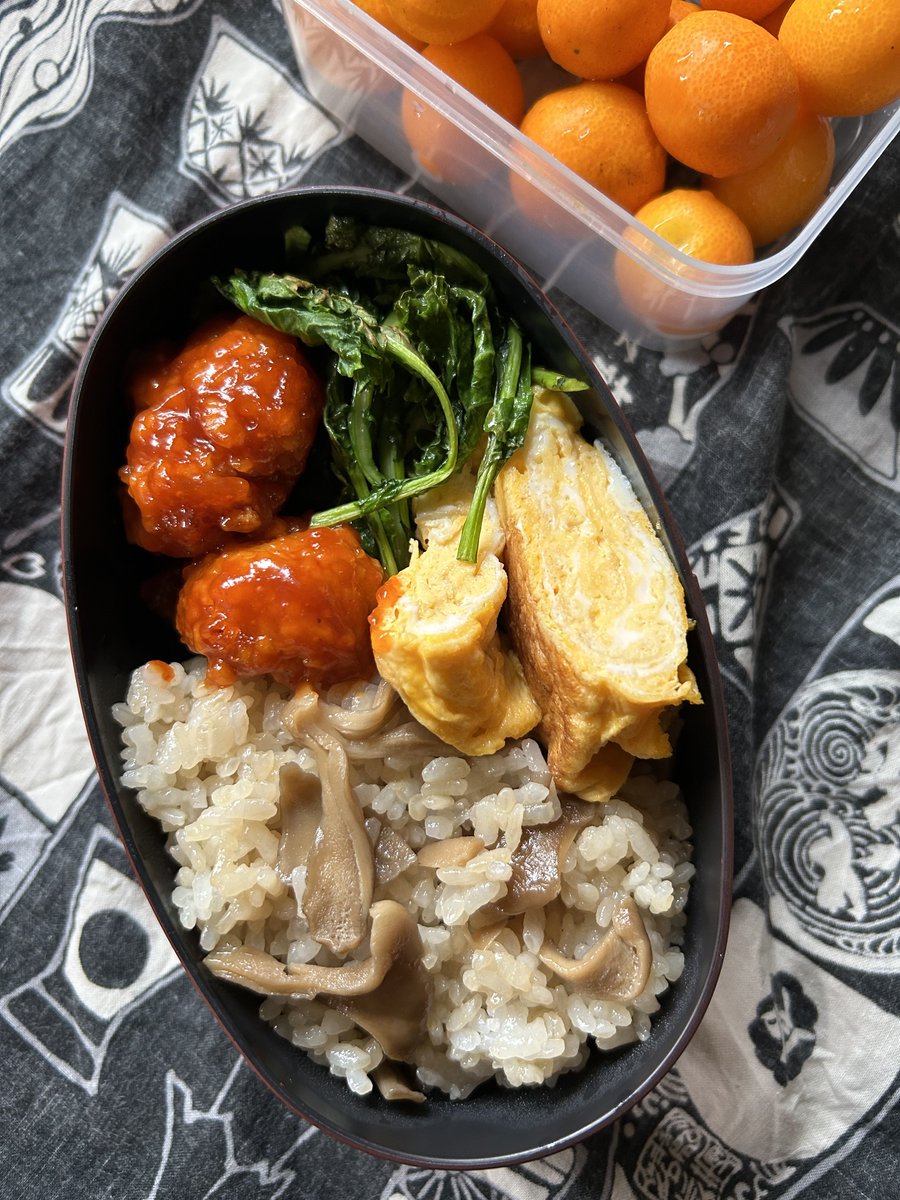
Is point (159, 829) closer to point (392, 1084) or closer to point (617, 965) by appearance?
point (392, 1084)

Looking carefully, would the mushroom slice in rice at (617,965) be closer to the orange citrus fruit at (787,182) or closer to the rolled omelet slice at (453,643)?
the rolled omelet slice at (453,643)

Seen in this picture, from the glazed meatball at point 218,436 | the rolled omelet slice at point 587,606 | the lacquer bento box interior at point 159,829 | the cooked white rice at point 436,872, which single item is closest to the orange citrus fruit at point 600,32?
the lacquer bento box interior at point 159,829

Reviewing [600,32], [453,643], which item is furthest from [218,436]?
[600,32]

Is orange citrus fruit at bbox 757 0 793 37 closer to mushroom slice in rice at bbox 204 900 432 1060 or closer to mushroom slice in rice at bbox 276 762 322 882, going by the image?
mushroom slice in rice at bbox 276 762 322 882

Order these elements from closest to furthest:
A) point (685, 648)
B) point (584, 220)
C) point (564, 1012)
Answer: point (685, 648)
point (564, 1012)
point (584, 220)

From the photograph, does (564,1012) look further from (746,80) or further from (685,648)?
(746,80)

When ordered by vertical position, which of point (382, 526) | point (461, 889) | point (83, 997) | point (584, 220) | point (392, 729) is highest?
point (584, 220)

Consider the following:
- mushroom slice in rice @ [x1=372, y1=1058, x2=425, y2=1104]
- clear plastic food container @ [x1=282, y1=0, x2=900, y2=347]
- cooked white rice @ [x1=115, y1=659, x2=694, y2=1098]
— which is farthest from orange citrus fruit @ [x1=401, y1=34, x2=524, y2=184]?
mushroom slice in rice @ [x1=372, y1=1058, x2=425, y2=1104]

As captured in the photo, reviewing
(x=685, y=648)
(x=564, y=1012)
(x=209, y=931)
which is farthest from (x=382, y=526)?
(x=564, y=1012)
